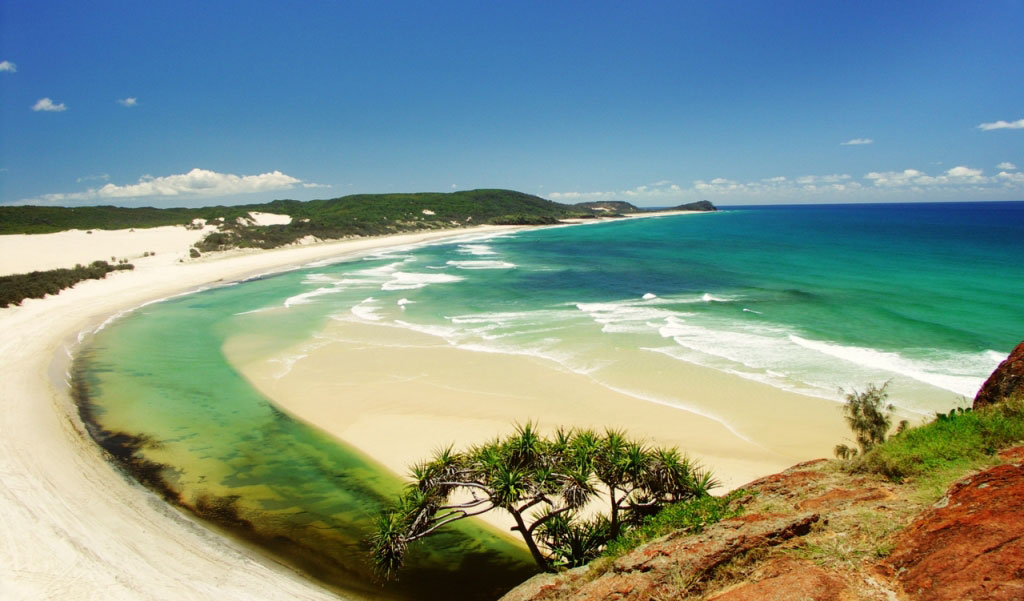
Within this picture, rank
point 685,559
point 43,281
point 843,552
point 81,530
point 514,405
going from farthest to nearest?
point 43,281 < point 514,405 < point 81,530 < point 685,559 < point 843,552

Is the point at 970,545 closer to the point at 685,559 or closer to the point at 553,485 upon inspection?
the point at 685,559

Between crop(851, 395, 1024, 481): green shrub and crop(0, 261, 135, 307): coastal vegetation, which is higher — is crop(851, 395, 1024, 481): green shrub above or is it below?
below

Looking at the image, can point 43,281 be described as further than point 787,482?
Yes

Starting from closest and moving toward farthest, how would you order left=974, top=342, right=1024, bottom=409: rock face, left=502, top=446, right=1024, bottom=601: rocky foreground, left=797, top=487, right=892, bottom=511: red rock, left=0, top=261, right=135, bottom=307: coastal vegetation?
left=502, top=446, right=1024, bottom=601: rocky foreground → left=797, top=487, right=892, bottom=511: red rock → left=974, top=342, right=1024, bottom=409: rock face → left=0, top=261, right=135, bottom=307: coastal vegetation

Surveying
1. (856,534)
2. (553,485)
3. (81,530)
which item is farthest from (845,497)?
(81,530)

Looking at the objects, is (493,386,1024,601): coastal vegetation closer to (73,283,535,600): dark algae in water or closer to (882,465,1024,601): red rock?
(882,465,1024,601): red rock

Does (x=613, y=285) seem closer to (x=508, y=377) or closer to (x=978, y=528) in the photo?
(x=508, y=377)

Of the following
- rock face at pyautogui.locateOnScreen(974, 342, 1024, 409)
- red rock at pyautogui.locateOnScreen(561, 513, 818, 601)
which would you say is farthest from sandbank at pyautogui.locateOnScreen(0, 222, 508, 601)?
rock face at pyautogui.locateOnScreen(974, 342, 1024, 409)
